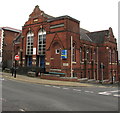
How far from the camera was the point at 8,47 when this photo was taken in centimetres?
3947

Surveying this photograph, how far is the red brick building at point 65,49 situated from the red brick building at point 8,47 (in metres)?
6.58

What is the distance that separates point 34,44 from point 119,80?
27.1 meters

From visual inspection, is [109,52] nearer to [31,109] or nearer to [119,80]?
[119,80]

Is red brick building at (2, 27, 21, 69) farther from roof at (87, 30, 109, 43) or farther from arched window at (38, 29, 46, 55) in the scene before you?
roof at (87, 30, 109, 43)

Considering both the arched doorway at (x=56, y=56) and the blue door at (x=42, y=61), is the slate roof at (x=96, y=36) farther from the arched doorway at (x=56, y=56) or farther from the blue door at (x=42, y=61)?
the blue door at (x=42, y=61)

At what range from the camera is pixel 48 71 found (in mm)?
26859

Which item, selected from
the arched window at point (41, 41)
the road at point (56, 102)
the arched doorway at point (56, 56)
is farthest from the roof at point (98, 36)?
the road at point (56, 102)

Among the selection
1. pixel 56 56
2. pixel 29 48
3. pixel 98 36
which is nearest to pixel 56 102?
pixel 56 56

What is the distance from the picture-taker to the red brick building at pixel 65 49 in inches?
986

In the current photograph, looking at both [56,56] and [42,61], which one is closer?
[56,56]

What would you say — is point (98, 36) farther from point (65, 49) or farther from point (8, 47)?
point (8, 47)

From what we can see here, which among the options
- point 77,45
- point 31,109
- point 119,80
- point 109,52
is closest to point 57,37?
point 77,45

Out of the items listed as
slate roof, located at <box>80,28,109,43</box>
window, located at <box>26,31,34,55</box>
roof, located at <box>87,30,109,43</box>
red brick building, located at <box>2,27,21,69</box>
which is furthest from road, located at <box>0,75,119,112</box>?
red brick building, located at <box>2,27,21,69</box>

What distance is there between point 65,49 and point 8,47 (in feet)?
72.2
